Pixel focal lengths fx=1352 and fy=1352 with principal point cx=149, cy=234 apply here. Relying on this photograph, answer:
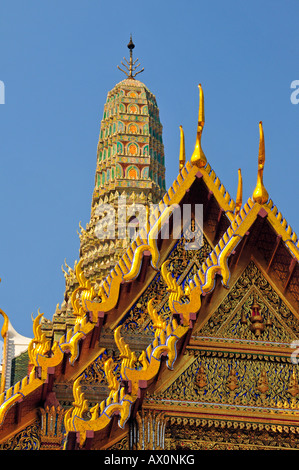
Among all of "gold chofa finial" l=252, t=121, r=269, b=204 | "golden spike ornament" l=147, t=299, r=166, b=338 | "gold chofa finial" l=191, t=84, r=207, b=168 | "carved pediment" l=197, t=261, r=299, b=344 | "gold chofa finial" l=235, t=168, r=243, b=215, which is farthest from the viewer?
"gold chofa finial" l=235, t=168, r=243, b=215

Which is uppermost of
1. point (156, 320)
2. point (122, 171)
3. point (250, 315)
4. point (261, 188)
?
point (122, 171)

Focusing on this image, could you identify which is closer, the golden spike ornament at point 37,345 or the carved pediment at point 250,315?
the golden spike ornament at point 37,345

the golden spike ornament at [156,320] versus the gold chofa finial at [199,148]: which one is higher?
the gold chofa finial at [199,148]

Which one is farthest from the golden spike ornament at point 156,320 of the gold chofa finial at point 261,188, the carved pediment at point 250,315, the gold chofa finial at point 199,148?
the gold chofa finial at point 199,148

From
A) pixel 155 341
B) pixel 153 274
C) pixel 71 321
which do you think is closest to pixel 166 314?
pixel 153 274

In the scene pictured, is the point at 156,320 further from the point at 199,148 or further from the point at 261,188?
the point at 199,148

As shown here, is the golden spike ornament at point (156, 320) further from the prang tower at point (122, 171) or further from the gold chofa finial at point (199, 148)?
the prang tower at point (122, 171)

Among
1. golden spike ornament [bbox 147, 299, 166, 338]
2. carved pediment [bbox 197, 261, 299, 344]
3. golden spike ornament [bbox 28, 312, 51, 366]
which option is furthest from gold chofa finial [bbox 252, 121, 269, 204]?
golden spike ornament [bbox 28, 312, 51, 366]

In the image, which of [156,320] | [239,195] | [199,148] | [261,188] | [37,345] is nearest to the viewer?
[156,320]

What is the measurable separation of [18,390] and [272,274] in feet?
11.2

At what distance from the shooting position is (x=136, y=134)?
94.4 feet

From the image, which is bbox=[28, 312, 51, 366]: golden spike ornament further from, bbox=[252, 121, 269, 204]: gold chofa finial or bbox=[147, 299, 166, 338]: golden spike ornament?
bbox=[252, 121, 269, 204]: gold chofa finial

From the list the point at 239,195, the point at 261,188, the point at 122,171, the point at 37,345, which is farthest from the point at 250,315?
the point at 122,171
